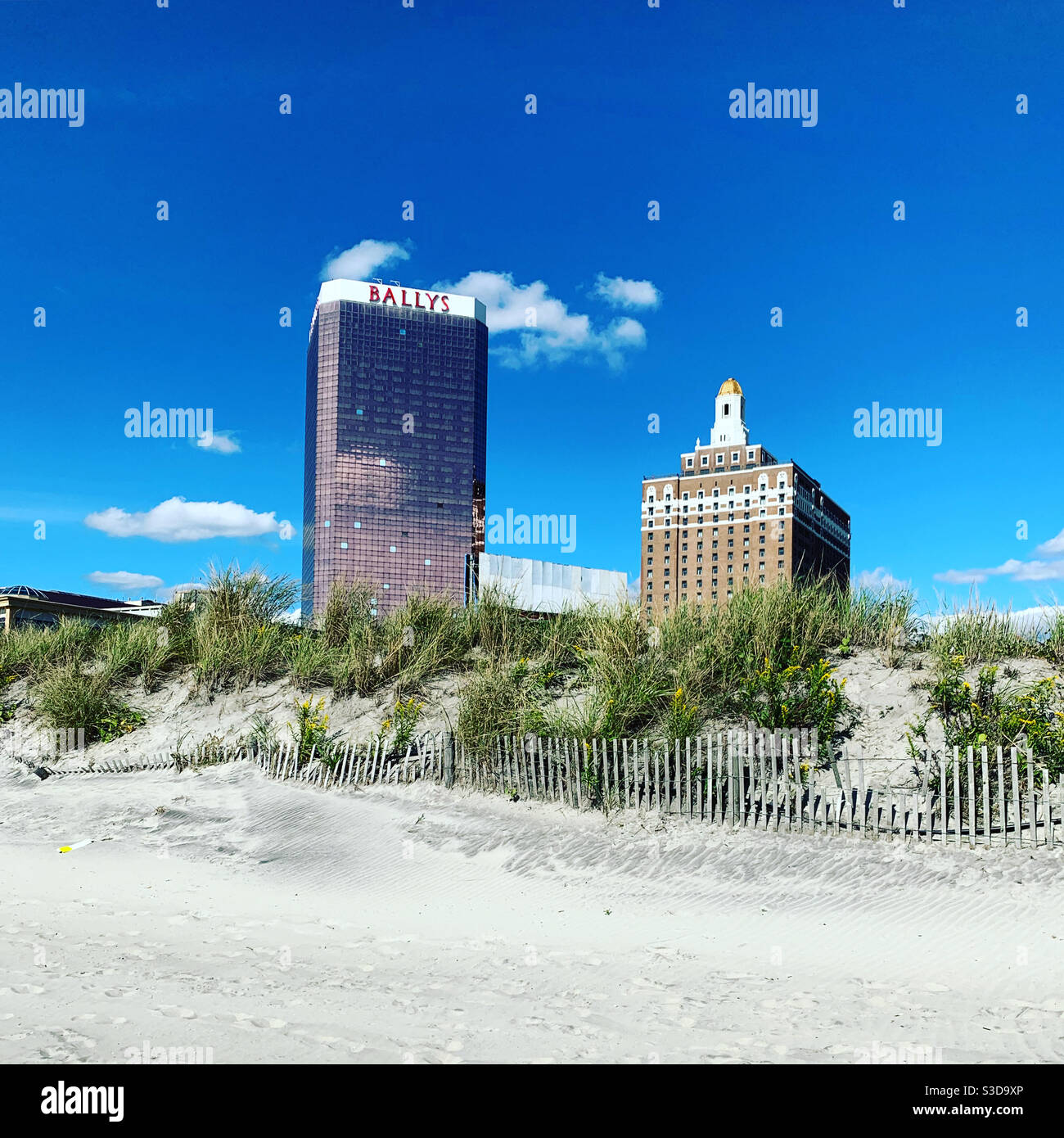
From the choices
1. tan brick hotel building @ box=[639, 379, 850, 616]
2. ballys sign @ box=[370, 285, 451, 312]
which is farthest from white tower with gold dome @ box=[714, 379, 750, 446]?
ballys sign @ box=[370, 285, 451, 312]

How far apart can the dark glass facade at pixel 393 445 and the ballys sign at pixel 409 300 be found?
56cm

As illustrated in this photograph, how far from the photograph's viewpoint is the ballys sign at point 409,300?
6870 inches

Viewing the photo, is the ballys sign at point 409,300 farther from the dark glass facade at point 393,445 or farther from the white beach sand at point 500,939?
the white beach sand at point 500,939

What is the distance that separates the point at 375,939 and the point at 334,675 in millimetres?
9799

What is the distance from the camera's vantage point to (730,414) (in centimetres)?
15900

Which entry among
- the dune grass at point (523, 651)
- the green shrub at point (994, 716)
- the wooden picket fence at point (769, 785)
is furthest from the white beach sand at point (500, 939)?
the dune grass at point (523, 651)

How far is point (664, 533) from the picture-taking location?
15200cm

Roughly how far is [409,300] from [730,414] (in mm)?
73493

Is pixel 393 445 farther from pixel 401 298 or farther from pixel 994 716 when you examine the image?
pixel 994 716

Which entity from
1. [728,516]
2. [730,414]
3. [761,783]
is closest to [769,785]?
[761,783]

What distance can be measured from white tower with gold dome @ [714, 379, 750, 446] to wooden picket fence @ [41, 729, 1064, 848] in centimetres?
14928

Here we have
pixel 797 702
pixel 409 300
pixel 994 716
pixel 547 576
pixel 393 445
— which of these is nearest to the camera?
pixel 994 716
